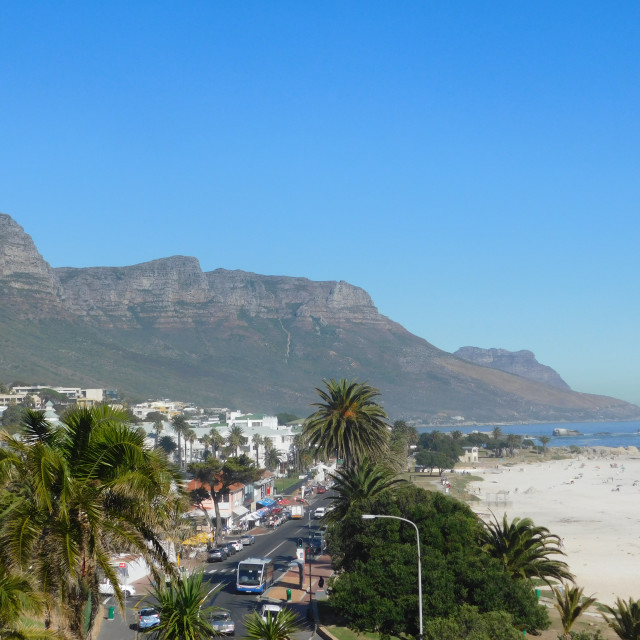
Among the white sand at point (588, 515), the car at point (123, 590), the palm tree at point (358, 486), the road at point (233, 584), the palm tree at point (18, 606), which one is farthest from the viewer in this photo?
the white sand at point (588, 515)

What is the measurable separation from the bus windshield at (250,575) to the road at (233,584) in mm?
862

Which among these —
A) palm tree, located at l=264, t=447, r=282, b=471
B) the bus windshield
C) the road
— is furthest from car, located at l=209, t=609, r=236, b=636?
palm tree, located at l=264, t=447, r=282, b=471

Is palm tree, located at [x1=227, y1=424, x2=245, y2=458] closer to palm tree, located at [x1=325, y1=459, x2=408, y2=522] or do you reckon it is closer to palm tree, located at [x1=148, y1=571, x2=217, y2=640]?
palm tree, located at [x1=325, y1=459, x2=408, y2=522]

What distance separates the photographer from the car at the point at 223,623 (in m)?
43.0

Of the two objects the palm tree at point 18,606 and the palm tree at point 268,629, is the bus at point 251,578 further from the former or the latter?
the palm tree at point 18,606

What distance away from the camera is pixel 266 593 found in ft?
187

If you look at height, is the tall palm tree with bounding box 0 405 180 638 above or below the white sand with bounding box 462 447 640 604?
above

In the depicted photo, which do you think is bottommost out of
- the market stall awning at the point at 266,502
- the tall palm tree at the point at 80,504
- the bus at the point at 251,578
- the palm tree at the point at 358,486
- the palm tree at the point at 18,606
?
the market stall awning at the point at 266,502

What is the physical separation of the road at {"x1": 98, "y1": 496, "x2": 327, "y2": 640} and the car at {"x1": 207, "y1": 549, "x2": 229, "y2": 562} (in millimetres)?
441

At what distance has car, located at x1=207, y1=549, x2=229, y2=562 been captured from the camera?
71438 millimetres

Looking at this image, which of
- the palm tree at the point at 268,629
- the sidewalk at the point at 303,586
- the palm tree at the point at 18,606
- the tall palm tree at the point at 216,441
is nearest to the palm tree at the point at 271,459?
the tall palm tree at the point at 216,441

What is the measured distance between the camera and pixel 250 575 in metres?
57.2

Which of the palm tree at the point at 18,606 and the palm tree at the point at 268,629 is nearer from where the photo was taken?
the palm tree at the point at 18,606

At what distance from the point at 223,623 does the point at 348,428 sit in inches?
1046
